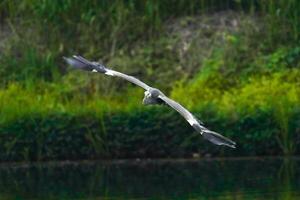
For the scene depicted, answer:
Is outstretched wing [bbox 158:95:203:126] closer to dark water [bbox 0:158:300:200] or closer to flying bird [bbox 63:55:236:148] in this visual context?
flying bird [bbox 63:55:236:148]

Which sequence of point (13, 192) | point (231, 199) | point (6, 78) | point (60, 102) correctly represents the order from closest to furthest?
point (231, 199), point (13, 192), point (60, 102), point (6, 78)

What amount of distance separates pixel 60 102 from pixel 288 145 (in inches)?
170

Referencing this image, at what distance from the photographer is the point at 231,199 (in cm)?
1356

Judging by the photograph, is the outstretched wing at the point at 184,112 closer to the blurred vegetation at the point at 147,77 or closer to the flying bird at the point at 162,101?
the flying bird at the point at 162,101

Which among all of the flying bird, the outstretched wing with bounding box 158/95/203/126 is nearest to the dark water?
the flying bird

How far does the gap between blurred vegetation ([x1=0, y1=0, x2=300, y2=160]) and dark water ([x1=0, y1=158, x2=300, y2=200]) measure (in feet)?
1.41

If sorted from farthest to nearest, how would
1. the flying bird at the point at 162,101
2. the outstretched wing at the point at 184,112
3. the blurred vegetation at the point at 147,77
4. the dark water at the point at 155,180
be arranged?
the blurred vegetation at the point at 147,77 < the dark water at the point at 155,180 < the outstretched wing at the point at 184,112 < the flying bird at the point at 162,101

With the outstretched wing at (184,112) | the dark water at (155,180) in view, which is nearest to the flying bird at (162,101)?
the outstretched wing at (184,112)

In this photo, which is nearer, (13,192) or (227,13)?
(13,192)

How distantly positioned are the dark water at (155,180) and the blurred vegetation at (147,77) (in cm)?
43

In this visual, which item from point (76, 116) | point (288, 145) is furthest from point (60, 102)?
point (288, 145)

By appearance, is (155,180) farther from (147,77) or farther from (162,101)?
(147,77)

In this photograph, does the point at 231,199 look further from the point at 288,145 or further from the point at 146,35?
the point at 146,35

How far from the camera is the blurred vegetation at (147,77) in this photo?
18047 mm
